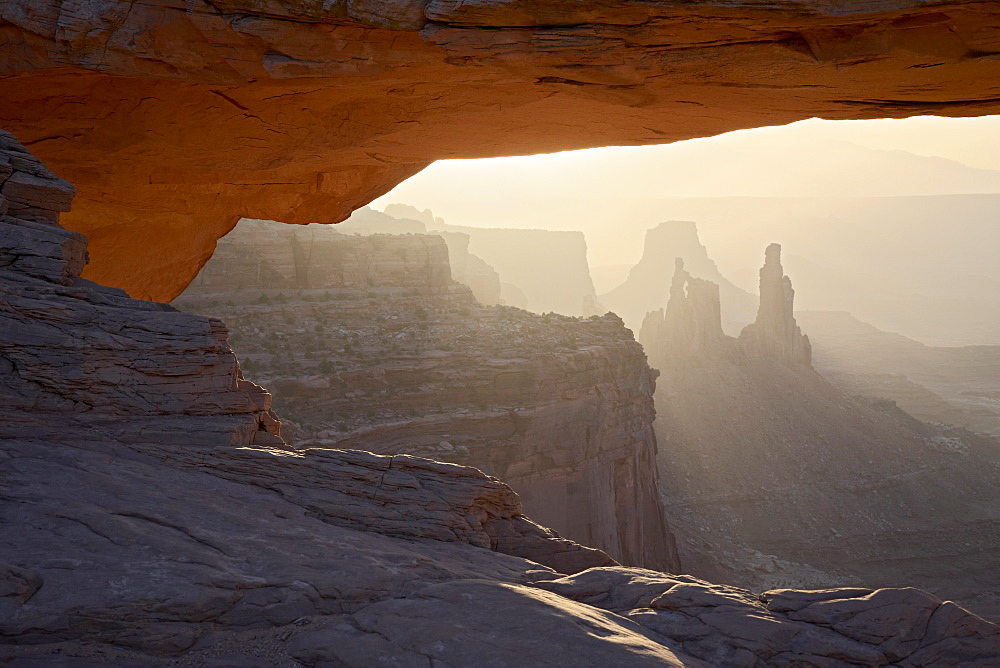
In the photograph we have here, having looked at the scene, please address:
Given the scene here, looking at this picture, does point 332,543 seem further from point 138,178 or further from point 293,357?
point 293,357

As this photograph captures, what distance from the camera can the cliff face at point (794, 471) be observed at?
127 ft

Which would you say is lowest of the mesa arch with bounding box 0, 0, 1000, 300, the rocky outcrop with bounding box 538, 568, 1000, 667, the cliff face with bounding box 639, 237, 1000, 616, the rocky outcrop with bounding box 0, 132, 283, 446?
the cliff face with bounding box 639, 237, 1000, 616

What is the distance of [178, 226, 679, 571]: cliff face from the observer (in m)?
29.4

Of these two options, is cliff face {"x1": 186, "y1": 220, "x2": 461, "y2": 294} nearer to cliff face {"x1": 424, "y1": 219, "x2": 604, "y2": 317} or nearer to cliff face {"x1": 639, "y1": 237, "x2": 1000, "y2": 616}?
cliff face {"x1": 639, "y1": 237, "x2": 1000, "y2": 616}

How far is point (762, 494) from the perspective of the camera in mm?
45188

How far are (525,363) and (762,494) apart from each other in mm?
21926

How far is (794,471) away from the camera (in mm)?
48156

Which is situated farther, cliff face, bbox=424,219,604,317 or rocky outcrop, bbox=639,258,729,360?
cliff face, bbox=424,219,604,317

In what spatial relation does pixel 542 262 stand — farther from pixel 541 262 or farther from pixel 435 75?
pixel 435 75

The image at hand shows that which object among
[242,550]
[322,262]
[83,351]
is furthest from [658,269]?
[242,550]

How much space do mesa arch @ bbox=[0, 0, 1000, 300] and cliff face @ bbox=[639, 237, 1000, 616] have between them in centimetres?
3042

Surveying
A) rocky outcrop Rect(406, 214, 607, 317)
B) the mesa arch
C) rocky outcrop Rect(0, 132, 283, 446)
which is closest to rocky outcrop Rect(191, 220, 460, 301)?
the mesa arch

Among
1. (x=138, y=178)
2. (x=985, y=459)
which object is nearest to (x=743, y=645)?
(x=138, y=178)

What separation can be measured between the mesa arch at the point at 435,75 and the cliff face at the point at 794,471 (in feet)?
99.8
